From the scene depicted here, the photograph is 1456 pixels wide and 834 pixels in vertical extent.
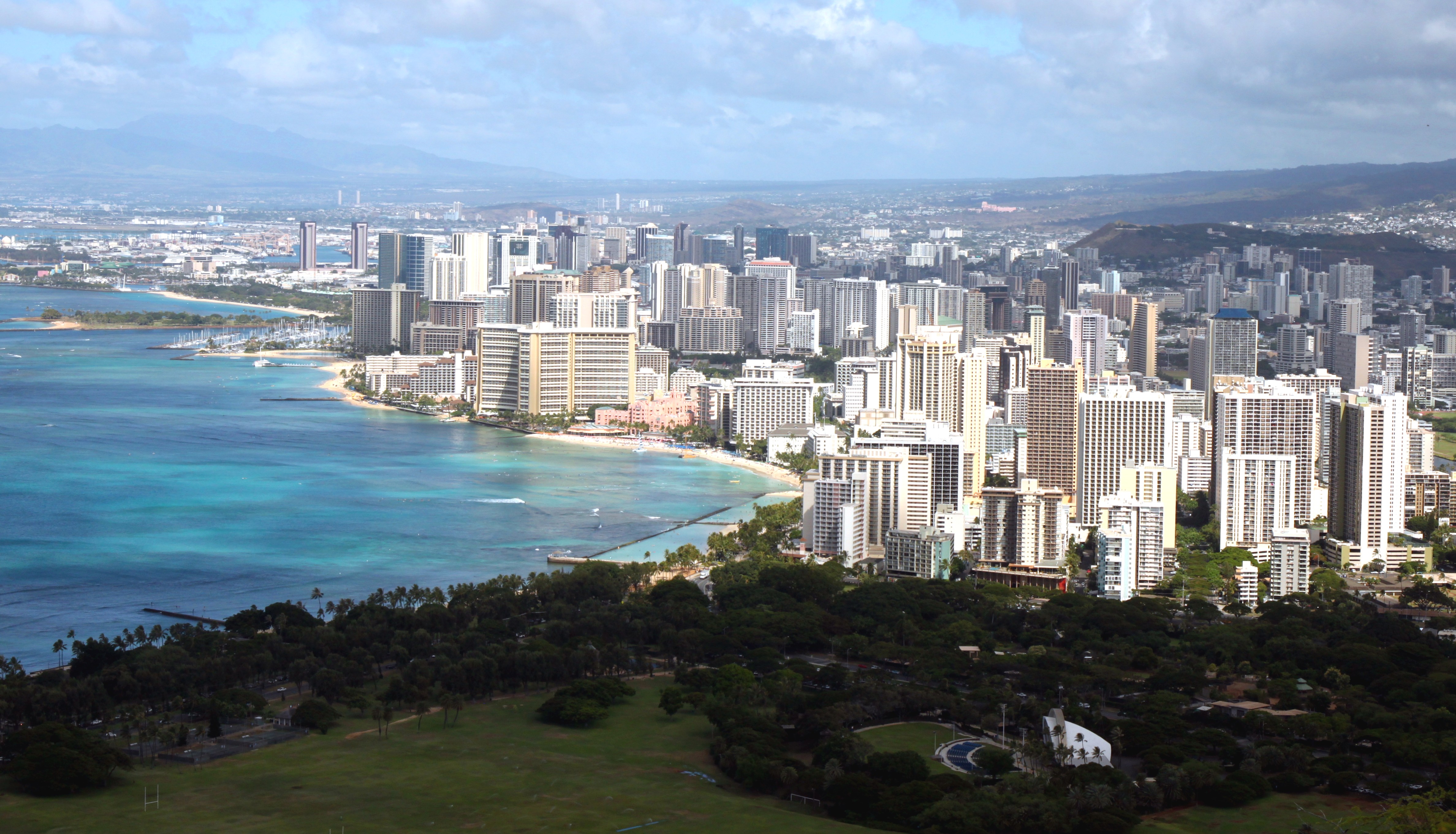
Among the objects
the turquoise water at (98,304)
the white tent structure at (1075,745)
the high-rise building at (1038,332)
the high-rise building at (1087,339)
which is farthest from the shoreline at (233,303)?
the white tent structure at (1075,745)

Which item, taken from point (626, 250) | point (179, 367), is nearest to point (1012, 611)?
point (179, 367)

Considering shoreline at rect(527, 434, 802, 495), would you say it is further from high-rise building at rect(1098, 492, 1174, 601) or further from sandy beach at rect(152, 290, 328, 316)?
sandy beach at rect(152, 290, 328, 316)

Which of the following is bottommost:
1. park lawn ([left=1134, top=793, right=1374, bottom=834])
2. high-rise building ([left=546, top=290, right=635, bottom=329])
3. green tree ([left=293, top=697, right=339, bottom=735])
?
park lawn ([left=1134, top=793, right=1374, bottom=834])

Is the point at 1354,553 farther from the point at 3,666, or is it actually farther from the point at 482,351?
the point at 482,351

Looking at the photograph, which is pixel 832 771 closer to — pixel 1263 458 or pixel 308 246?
pixel 1263 458

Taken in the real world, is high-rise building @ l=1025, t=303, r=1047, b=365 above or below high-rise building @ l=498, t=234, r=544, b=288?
below

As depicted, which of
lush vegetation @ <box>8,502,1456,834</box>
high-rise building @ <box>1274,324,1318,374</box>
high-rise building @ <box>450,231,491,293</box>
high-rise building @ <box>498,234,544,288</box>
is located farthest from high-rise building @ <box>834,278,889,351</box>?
lush vegetation @ <box>8,502,1456,834</box>

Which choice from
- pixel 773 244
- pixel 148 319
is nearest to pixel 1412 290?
pixel 773 244
